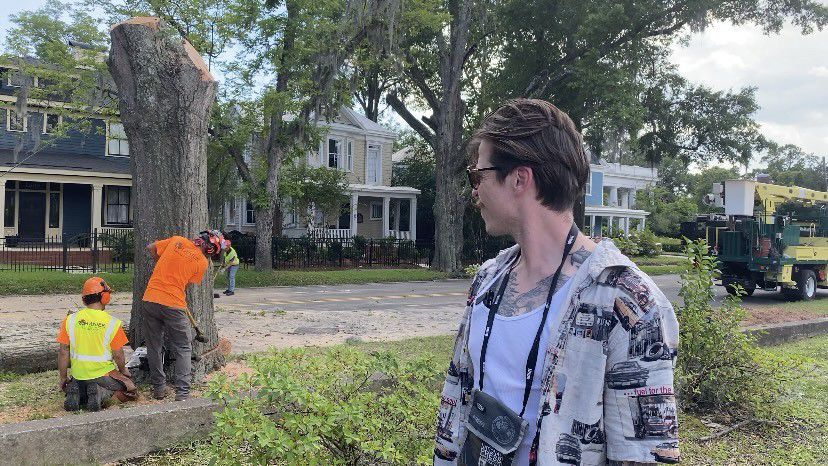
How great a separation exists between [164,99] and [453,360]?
17.5ft

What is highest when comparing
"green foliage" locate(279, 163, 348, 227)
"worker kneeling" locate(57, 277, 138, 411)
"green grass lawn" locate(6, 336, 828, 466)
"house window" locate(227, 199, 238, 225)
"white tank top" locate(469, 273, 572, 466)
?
"green foliage" locate(279, 163, 348, 227)

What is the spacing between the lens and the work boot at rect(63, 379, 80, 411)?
544 cm

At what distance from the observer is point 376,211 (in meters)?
36.4

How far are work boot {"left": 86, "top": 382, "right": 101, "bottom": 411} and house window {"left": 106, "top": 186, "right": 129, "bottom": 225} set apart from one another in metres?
27.0

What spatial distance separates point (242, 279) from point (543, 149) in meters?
18.9

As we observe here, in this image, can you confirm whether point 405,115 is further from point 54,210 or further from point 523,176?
point 523,176

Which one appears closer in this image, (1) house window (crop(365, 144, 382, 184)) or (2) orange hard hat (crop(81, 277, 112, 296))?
(2) orange hard hat (crop(81, 277, 112, 296))

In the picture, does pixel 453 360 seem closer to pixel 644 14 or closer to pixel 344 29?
pixel 344 29

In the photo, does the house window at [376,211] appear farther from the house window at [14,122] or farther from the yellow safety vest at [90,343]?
the yellow safety vest at [90,343]

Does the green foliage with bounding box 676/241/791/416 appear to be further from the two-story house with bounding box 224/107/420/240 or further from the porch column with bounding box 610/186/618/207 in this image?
the porch column with bounding box 610/186/618/207

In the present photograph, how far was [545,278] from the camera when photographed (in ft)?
6.63

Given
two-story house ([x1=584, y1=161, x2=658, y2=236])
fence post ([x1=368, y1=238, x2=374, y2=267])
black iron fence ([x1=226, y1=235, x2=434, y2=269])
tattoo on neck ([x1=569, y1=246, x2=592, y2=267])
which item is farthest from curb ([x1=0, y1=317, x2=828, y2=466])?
two-story house ([x1=584, y1=161, x2=658, y2=236])

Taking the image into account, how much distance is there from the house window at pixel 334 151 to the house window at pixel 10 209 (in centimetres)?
1412

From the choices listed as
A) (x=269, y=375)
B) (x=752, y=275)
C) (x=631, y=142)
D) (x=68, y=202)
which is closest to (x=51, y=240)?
(x=68, y=202)
